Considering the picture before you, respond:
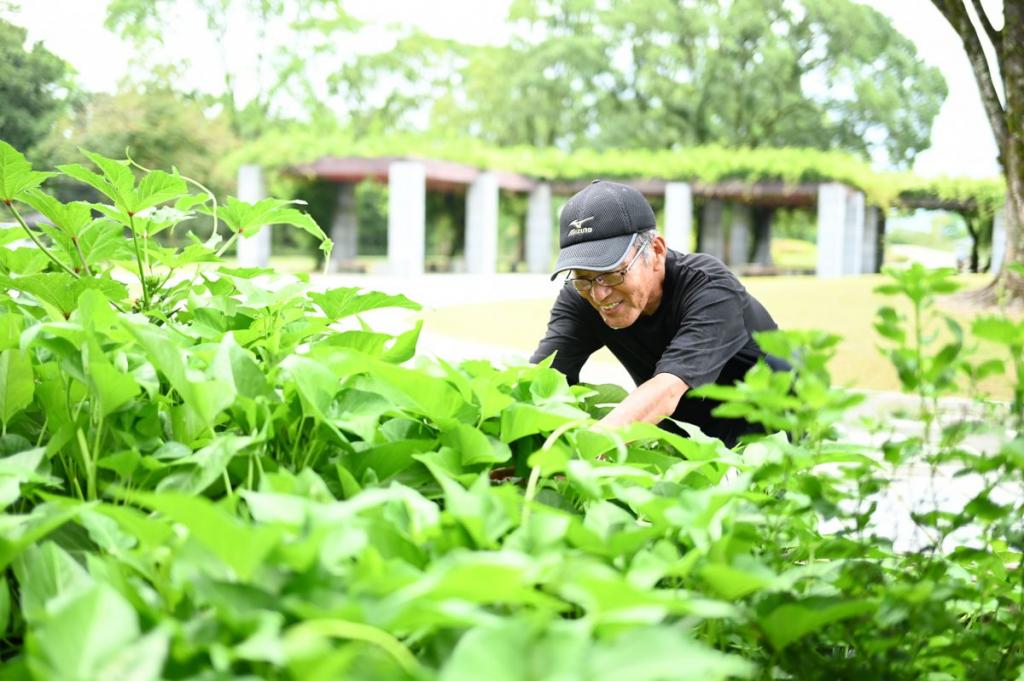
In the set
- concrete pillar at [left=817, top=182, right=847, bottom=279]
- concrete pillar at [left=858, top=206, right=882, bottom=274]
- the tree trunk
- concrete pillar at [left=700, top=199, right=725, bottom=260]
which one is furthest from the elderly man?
concrete pillar at [left=858, top=206, right=882, bottom=274]

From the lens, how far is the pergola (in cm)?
2869

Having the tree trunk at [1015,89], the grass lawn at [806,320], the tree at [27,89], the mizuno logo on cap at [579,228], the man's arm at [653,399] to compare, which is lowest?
the grass lawn at [806,320]

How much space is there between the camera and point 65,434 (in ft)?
3.57

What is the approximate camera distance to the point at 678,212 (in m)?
31.9

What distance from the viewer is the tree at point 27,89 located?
84.4 ft

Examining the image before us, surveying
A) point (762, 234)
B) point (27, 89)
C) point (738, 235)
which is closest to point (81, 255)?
point (27, 89)

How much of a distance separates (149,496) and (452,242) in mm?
38830

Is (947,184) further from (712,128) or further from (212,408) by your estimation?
(212,408)

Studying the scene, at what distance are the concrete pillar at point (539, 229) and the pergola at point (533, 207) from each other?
3 centimetres

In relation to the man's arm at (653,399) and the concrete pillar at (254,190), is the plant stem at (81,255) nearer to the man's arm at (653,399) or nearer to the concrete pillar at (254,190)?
the man's arm at (653,399)

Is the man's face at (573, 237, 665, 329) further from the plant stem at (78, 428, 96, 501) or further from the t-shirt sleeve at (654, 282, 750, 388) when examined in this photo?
the plant stem at (78, 428, 96, 501)

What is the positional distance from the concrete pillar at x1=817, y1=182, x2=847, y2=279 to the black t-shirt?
29.4 meters

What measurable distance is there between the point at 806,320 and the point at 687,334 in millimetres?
14023

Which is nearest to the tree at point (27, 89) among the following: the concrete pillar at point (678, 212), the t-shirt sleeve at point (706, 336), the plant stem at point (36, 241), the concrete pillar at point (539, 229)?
the concrete pillar at point (539, 229)
